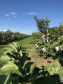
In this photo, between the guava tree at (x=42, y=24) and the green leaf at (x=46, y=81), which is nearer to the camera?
the green leaf at (x=46, y=81)

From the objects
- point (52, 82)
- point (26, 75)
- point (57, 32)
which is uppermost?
point (57, 32)

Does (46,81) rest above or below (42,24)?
below

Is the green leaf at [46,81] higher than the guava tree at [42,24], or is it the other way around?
the guava tree at [42,24]

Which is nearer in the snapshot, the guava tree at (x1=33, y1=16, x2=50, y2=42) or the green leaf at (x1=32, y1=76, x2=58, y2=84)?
the green leaf at (x1=32, y1=76, x2=58, y2=84)

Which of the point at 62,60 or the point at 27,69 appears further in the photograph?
the point at 27,69

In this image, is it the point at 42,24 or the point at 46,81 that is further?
the point at 42,24

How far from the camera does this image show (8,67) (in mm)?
884

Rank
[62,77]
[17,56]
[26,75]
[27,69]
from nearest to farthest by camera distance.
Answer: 1. [62,77]
2. [26,75]
3. [27,69]
4. [17,56]

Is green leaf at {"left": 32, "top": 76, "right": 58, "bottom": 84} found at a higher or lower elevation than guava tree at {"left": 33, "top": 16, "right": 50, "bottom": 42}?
lower

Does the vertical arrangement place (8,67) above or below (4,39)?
below

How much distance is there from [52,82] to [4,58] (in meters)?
0.83

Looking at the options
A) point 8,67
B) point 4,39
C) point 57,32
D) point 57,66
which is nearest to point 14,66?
point 8,67

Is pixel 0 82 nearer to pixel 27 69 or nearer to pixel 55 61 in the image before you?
pixel 55 61

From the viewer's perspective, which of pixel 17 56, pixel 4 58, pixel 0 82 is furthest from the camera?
pixel 17 56
